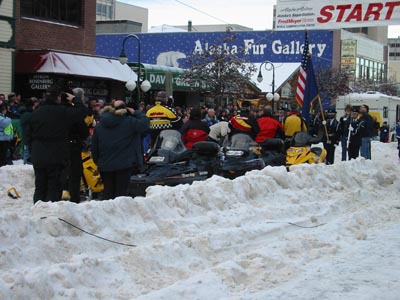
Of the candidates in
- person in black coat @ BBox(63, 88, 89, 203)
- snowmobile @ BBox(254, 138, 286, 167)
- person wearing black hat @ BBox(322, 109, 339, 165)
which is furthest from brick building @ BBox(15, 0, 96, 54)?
person in black coat @ BBox(63, 88, 89, 203)

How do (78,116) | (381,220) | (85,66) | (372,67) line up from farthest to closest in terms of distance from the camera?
(372,67) < (85,66) < (381,220) < (78,116)

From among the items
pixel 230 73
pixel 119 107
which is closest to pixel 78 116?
pixel 119 107

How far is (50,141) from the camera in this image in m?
8.44

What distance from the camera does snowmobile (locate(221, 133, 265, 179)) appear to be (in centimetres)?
1210

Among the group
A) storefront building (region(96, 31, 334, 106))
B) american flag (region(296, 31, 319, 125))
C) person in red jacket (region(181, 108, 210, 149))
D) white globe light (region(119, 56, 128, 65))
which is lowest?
person in red jacket (region(181, 108, 210, 149))

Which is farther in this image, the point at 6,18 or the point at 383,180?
the point at 6,18

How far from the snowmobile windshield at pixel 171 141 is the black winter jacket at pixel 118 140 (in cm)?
200

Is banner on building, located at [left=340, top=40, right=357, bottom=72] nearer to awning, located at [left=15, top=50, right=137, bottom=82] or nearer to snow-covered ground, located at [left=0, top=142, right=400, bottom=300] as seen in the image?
awning, located at [left=15, top=50, right=137, bottom=82]

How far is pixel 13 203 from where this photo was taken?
10.6 metres

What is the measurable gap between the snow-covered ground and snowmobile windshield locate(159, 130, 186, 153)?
135 cm

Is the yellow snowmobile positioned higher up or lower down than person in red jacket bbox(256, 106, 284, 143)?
lower down

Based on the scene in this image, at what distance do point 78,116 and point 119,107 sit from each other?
1.80 feet

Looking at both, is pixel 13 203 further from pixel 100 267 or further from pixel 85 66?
pixel 85 66

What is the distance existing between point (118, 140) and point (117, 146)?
87 millimetres
